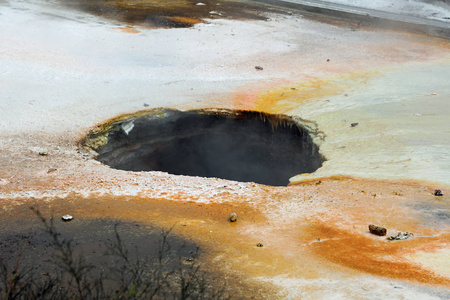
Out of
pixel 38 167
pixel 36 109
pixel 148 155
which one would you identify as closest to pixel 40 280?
pixel 38 167

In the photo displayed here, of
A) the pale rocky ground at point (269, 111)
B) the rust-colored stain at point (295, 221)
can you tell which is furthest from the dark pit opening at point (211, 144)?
the rust-colored stain at point (295, 221)

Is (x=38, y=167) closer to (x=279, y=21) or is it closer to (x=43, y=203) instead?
(x=43, y=203)

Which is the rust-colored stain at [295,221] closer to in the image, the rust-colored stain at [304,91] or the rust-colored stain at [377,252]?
the rust-colored stain at [377,252]

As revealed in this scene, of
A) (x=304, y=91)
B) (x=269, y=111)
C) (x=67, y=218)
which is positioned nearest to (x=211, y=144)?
(x=269, y=111)

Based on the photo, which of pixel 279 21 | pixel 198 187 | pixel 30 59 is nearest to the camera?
pixel 198 187

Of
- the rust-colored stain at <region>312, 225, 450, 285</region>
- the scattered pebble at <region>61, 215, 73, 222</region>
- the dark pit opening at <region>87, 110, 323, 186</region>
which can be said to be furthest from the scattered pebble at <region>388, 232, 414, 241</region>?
the scattered pebble at <region>61, 215, 73, 222</region>

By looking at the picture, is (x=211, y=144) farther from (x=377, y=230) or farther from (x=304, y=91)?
(x=377, y=230)
